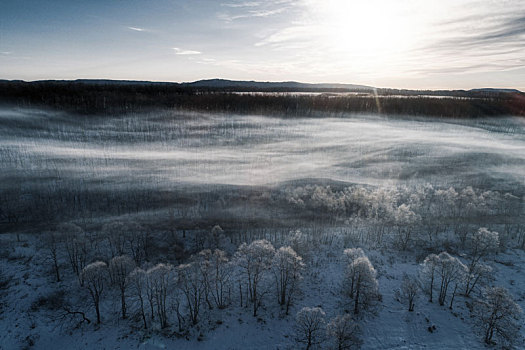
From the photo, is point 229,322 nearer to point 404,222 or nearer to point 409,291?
point 409,291

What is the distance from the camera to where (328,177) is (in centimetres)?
8656

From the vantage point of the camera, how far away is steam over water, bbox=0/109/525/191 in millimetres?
85812

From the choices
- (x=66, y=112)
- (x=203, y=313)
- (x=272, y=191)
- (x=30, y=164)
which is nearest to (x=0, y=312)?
(x=203, y=313)

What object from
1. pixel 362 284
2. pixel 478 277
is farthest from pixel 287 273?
pixel 478 277

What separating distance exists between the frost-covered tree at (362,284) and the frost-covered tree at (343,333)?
438 centimetres

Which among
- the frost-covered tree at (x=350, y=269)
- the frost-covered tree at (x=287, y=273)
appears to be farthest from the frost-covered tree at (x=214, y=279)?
the frost-covered tree at (x=350, y=269)

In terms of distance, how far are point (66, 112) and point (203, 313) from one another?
193 metres

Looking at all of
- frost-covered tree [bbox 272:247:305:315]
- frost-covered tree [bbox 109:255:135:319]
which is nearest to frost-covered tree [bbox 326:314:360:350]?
frost-covered tree [bbox 272:247:305:315]

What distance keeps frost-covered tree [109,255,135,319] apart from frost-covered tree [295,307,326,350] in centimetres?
1979

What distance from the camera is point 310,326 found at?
29.0 m

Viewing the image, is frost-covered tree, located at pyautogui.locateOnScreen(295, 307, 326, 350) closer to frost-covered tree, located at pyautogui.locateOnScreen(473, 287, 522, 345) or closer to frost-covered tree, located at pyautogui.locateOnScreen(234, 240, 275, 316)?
frost-covered tree, located at pyautogui.locateOnScreen(234, 240, 275, 316)

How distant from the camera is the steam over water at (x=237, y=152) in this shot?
282ft

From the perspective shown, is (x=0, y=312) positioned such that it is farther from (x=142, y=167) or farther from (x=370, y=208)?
(x=142, y=167)

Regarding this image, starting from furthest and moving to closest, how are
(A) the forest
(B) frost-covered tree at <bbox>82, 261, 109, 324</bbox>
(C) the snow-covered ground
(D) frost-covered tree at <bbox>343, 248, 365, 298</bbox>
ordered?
1. (D) frost-covered tree at <bbox>343, 248, 365, 298</bbox>
2. (B) frost-covered tree at <bbox>82, 261, 109, 324</bbox>
3. (A) the forest
4. (C) the snow-covered ground
